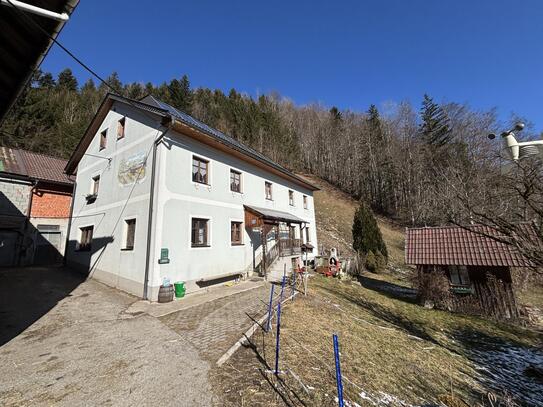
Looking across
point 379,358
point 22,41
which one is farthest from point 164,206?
point 379,358

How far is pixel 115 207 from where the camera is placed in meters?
12.3

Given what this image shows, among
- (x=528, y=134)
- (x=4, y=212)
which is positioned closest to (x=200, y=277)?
(x=4, y=212)

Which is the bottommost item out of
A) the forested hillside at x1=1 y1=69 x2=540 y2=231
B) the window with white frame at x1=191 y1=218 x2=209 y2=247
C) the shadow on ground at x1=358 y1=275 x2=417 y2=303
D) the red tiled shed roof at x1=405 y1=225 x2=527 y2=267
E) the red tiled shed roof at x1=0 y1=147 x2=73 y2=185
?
the shadow on ground at x1=358 y1=275 x2=417 y2=303

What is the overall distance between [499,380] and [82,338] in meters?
11.0

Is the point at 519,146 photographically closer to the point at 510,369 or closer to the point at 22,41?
the point at 22,41

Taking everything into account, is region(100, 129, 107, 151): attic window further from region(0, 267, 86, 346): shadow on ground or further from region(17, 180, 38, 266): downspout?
region(0, 267, 86, 346): shadow on ground

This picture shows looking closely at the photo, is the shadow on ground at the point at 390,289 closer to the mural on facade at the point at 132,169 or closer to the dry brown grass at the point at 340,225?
the dry brown grass at the point at 340,225

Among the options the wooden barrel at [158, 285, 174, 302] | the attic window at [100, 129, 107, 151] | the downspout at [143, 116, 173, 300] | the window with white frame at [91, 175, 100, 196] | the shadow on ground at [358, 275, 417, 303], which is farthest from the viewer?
the shadow on ground at [358, 275, 417, 303]

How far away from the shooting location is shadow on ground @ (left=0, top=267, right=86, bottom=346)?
7047 mm

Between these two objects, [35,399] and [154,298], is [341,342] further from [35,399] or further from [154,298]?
[154,298]

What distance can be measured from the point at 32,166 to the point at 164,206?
15146 mm

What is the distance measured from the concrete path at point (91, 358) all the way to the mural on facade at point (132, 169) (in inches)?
215

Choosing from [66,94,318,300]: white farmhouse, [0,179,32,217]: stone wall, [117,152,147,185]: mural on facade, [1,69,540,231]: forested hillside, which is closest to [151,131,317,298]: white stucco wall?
[66,94,318,300]: white farmhouse

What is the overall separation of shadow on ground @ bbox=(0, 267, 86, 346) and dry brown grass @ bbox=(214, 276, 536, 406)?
6.33 m
